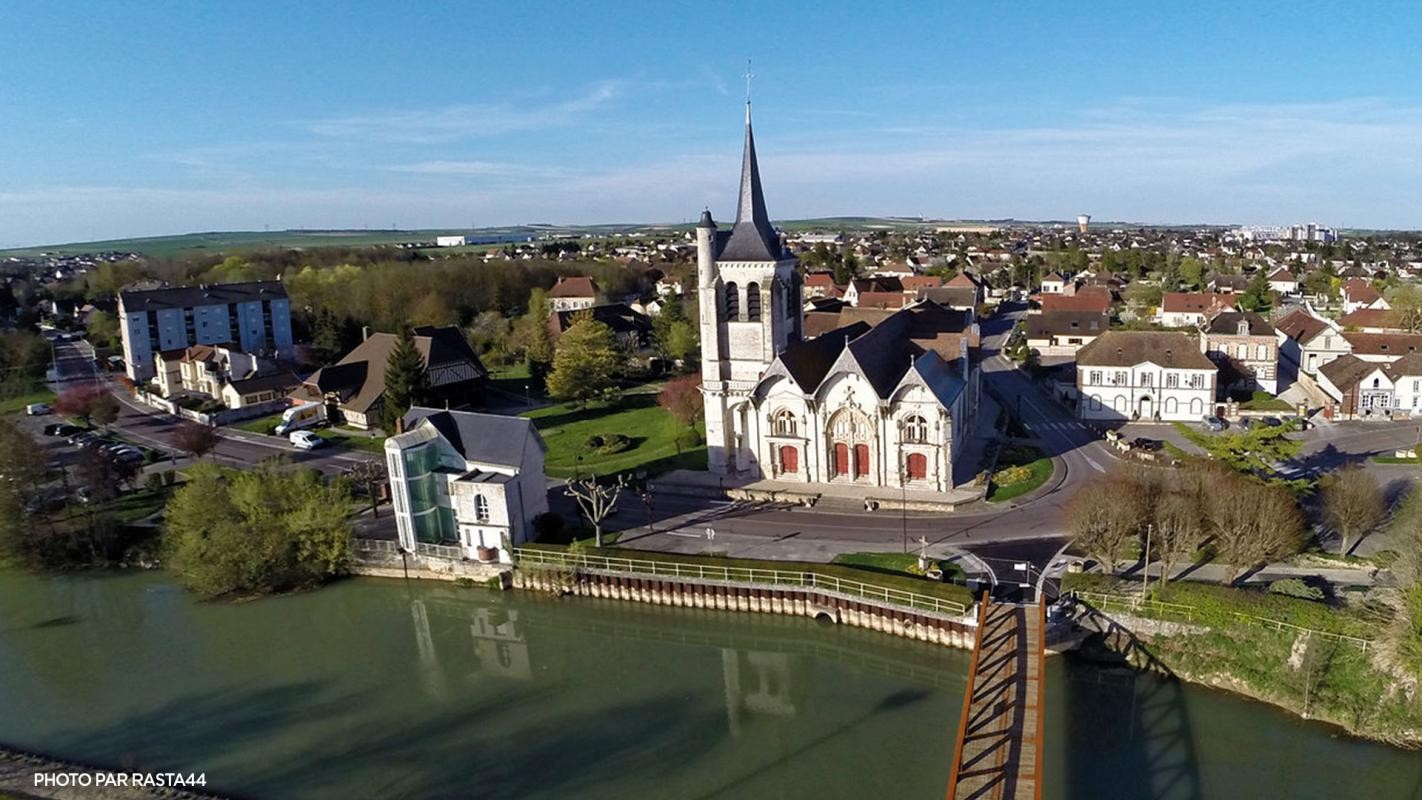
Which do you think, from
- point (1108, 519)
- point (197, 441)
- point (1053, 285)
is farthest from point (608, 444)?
point (1053, 285)

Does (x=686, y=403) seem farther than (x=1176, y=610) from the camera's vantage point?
Yes

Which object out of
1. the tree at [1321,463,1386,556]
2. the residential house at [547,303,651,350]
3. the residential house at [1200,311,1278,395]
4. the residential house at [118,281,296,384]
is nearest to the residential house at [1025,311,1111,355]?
the residential house at [1200,311,1278,395]

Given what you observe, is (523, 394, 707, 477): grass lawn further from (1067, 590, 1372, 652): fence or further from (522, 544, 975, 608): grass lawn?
(1067, 590, 1372, 652): fence

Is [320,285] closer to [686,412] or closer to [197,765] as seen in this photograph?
[686,412]

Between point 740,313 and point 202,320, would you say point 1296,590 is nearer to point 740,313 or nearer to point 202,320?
point 740,313

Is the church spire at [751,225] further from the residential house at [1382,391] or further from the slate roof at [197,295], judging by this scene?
the slate roof at [197,295]

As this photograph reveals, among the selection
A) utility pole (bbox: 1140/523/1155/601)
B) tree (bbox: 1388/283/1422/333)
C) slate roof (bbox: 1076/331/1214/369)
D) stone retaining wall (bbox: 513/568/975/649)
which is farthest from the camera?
tree (bbox: 1388/283/1422/333)
